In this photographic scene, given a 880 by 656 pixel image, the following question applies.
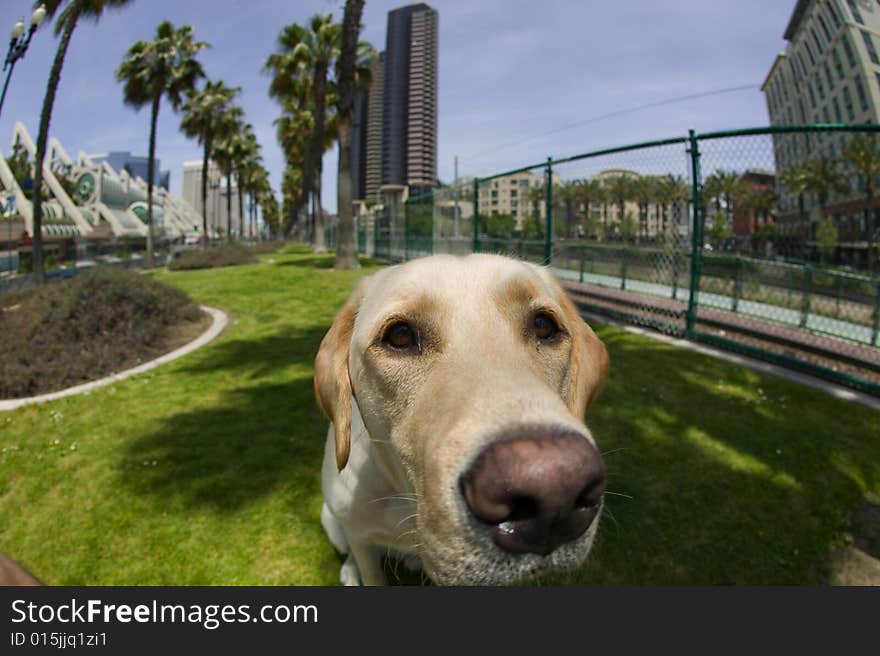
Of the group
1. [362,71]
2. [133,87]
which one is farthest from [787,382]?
[133,87]

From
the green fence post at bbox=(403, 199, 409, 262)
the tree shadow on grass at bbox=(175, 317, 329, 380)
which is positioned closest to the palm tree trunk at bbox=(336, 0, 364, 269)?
the green fence post at bbox=(403, 199, 409, 262)

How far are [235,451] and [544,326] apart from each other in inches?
149

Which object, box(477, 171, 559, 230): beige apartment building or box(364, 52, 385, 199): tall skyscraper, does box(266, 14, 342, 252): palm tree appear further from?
box(364, 52, 385, 199): tall skyscraper

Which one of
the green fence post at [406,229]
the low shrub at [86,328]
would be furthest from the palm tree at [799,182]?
the green fence post at [406,229]

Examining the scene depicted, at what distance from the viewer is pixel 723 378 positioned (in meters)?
6.16

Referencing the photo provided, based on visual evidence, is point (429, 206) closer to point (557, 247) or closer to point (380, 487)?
point (557, 247)

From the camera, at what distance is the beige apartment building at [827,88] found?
22.5 ft

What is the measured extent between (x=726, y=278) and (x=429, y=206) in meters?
10.8

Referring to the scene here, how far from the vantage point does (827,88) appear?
33.9 meters

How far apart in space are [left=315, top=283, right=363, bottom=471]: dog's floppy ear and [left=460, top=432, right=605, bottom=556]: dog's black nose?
3.12 ft

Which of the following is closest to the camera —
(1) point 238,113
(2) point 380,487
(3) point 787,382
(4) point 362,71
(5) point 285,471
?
(2) point 380,487

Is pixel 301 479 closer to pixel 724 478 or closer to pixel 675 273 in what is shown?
pixel 724 478

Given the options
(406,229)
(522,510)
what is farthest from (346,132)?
(522,510)

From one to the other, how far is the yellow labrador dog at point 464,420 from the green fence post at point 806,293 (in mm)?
7191
